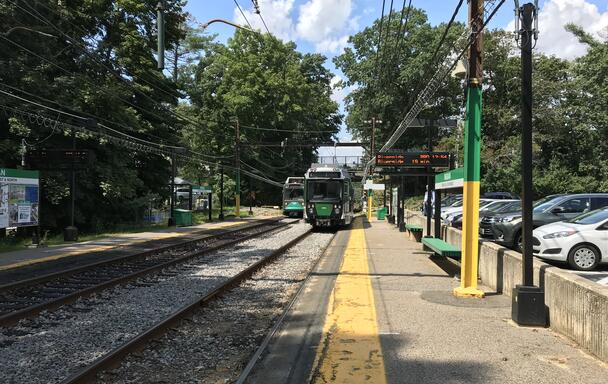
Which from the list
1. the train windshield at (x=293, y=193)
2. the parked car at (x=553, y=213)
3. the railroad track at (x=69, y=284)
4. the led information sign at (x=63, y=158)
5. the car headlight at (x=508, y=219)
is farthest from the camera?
the train windshield at (x=293, y=193)

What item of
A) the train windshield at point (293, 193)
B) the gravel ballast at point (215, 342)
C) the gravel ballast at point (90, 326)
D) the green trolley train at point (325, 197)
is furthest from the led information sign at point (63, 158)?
the train windshield at point (293, 193)

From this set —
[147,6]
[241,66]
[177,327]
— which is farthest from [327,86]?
[177,327]

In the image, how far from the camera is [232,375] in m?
5.61

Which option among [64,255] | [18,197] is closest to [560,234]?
[64,255]

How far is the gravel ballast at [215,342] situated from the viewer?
5.66 meters

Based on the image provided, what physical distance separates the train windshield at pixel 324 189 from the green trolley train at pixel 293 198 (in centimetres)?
1767

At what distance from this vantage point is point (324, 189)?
93.9 ft

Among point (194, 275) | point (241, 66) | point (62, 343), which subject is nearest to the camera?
point (62, 343)

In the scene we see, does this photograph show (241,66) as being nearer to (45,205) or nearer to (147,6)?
(147,6)

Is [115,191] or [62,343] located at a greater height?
[115,191]

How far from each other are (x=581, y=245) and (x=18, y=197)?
1659cm


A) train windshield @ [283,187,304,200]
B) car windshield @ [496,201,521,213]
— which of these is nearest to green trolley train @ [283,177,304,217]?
train windshield @ [283,187,304,200]

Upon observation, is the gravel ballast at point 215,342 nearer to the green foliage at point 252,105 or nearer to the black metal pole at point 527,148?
the black metal pole at point 527,148

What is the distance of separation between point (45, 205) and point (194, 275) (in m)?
17.4
